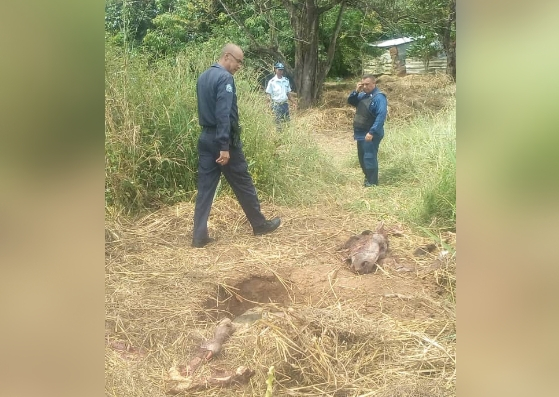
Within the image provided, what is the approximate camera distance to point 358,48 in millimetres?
3328

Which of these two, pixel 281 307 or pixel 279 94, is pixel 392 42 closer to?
pixel 279 94

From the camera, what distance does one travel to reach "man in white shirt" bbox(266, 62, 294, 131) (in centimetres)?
342

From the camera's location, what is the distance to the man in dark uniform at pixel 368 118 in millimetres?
3293

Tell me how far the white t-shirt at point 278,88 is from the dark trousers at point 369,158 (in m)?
0.46

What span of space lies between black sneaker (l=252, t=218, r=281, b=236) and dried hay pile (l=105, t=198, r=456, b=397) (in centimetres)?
3

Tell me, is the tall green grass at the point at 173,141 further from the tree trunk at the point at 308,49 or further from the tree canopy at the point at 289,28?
the tree trunk at the point at 308,49

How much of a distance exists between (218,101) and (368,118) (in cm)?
75

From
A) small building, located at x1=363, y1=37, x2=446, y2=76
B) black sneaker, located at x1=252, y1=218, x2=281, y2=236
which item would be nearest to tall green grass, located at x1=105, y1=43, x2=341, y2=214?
black sneaker, located at x1=252, y1=218, x2=281, y2=236

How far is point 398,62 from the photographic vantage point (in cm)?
326

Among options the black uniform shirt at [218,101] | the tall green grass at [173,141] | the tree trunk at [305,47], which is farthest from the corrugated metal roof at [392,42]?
the black uniform shirt at [218,101]

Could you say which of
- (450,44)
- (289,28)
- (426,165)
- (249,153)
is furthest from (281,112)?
(450,44)
